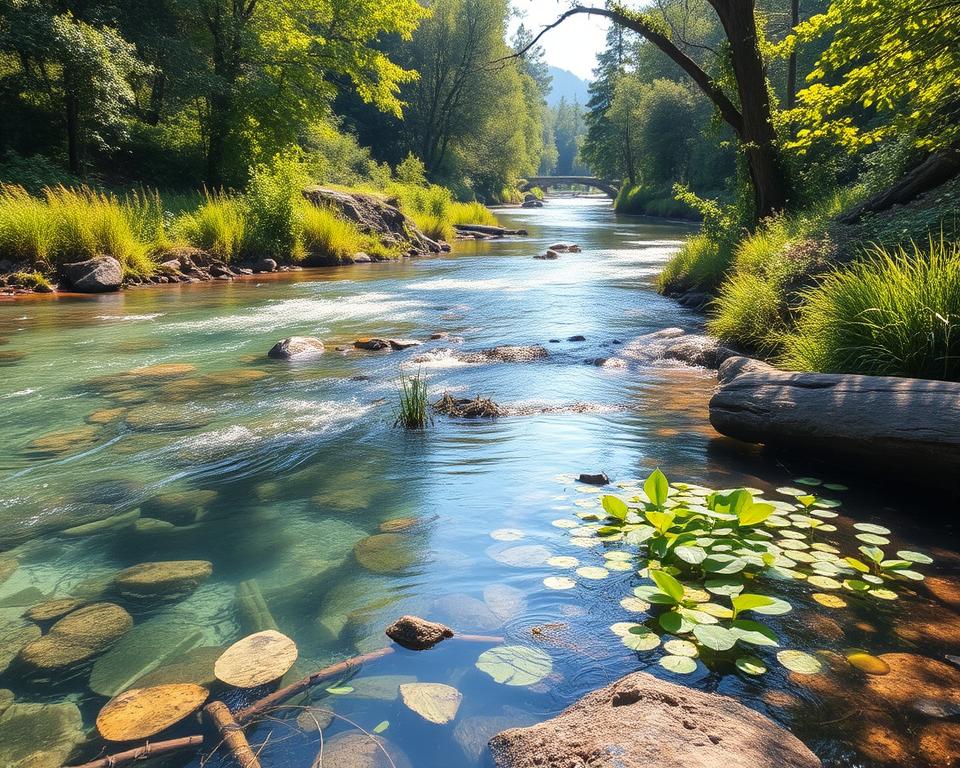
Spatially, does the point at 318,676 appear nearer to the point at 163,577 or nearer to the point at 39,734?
the point at 39,734

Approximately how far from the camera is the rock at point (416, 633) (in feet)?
9.59

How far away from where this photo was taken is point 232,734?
7.90 feet

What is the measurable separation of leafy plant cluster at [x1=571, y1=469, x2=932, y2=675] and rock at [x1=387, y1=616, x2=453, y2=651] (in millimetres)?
767

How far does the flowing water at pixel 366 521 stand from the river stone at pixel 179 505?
2cm

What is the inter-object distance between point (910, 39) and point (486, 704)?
828 cm

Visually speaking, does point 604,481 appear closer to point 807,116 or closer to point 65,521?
point 65,521

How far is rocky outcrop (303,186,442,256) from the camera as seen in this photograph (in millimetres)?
23453

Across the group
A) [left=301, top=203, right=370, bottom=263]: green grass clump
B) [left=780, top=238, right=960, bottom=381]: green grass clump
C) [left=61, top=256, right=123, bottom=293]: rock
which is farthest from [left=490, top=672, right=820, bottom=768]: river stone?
[left=301, top=203, right=370, bottom=263]: green grass clump

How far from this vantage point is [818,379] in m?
5.24

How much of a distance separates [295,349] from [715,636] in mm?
7762

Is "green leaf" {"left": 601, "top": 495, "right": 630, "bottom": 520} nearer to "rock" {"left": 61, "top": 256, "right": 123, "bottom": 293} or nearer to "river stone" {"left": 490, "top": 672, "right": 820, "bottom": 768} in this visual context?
"river stone" {"left": 490, "top": 672, "right": 820, "bottom": 768}

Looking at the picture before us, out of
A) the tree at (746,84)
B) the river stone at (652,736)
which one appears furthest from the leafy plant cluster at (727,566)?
the tree at (746,84)

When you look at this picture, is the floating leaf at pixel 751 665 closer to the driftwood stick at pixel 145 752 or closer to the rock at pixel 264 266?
the driftwood stick at pixel 145 752

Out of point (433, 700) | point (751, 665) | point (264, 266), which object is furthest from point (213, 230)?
point (751, 665)
